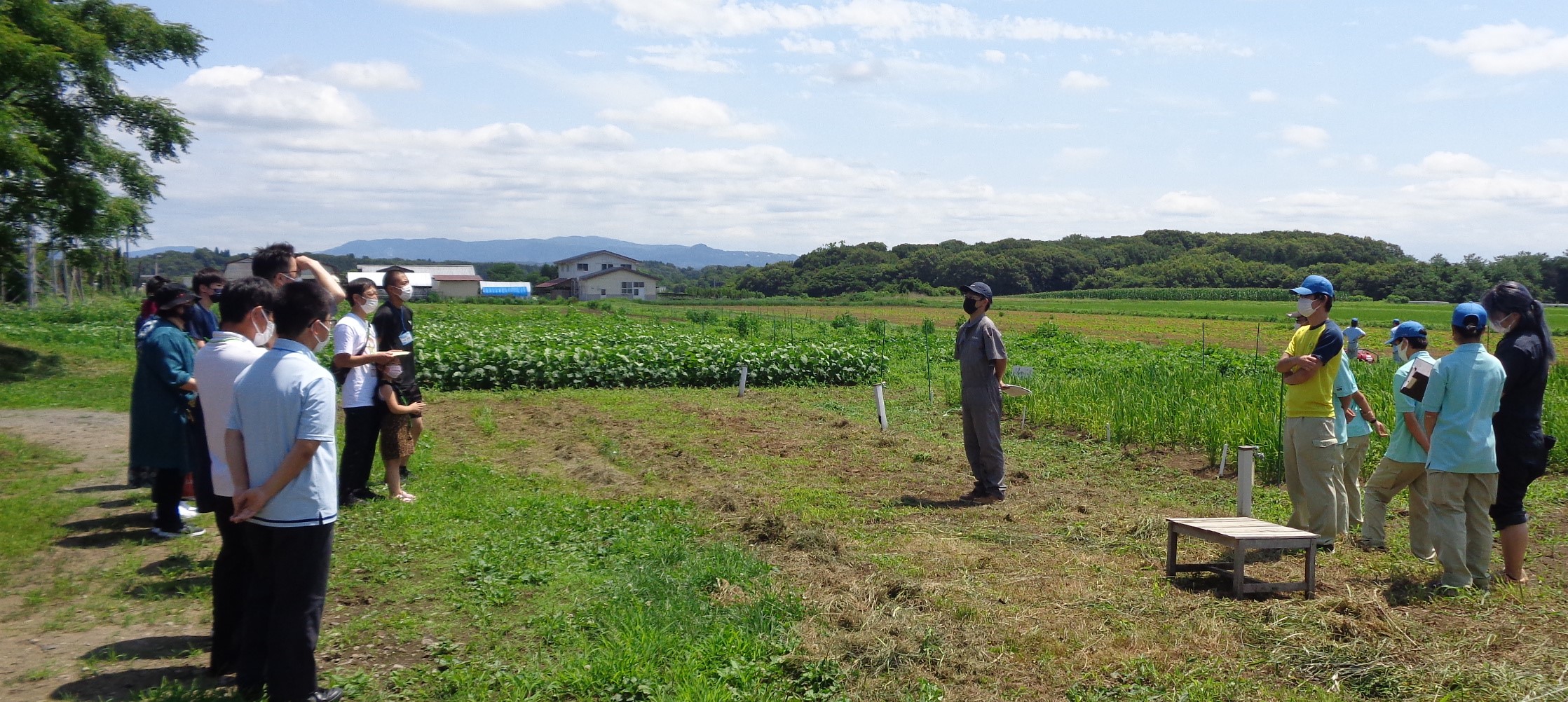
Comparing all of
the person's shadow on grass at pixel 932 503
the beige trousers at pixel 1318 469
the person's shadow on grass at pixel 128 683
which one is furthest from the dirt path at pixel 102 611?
the beige trousers at pixel 1318 469

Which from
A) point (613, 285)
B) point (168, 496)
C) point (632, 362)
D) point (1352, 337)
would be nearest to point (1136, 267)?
point (613, 285)

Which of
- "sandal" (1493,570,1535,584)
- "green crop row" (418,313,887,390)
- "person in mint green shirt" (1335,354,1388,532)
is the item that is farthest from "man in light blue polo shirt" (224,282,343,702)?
"green crop row" (418,313,887,390)

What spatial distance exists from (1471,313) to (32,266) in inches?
1370

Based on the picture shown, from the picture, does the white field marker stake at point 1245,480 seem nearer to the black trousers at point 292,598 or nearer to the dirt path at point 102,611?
the black trousers at point 292,598

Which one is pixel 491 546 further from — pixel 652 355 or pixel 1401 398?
pixel 652 355

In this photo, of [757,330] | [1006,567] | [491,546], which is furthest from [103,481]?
[757,330]

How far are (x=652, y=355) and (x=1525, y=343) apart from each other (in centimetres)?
1412

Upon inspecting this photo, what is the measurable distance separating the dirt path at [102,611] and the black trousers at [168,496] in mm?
156

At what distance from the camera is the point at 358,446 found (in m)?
7.17

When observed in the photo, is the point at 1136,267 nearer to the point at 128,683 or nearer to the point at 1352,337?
the point at 1352,337

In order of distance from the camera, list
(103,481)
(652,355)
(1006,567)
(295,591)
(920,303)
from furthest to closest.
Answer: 1. (920,303)
2. (652,355)
3. (103,481)
4. (1006,567)
5. (295,591)

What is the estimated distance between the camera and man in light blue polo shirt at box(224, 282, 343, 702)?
357cm

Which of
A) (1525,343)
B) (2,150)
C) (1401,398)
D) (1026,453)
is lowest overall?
(1026,453)

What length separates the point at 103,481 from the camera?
27.9 ft
